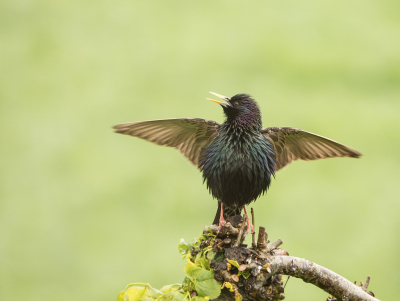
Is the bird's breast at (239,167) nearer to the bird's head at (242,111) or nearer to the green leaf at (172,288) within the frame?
the bird's head at (242,111)

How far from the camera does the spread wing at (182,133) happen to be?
370 centimetres

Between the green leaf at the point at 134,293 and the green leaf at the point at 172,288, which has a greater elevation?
the green leaf at the point at 172,288

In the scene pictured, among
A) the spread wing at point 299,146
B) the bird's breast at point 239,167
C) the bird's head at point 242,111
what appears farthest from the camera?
the spread wing at point 299,146

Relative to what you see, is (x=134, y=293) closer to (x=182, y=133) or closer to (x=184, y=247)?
(x=184, y=247)

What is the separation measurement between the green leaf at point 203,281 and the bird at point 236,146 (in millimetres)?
922

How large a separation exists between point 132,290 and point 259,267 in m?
0.64

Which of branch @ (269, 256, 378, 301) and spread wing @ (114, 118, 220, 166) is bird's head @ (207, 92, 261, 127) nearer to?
spread wing @ (114, 118, 220, 166)

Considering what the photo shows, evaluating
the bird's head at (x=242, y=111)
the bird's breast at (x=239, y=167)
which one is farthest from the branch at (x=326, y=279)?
the bird's head at (x=242, y=111)

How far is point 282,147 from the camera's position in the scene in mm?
3836

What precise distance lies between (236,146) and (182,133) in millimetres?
599

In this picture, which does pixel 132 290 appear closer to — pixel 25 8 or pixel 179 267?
pixel 179 267

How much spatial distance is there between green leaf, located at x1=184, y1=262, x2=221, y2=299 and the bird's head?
4.60ft

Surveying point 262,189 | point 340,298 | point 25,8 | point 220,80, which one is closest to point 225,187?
point 262,189

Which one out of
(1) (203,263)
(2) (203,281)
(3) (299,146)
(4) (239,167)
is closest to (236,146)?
(4) (239,167)
